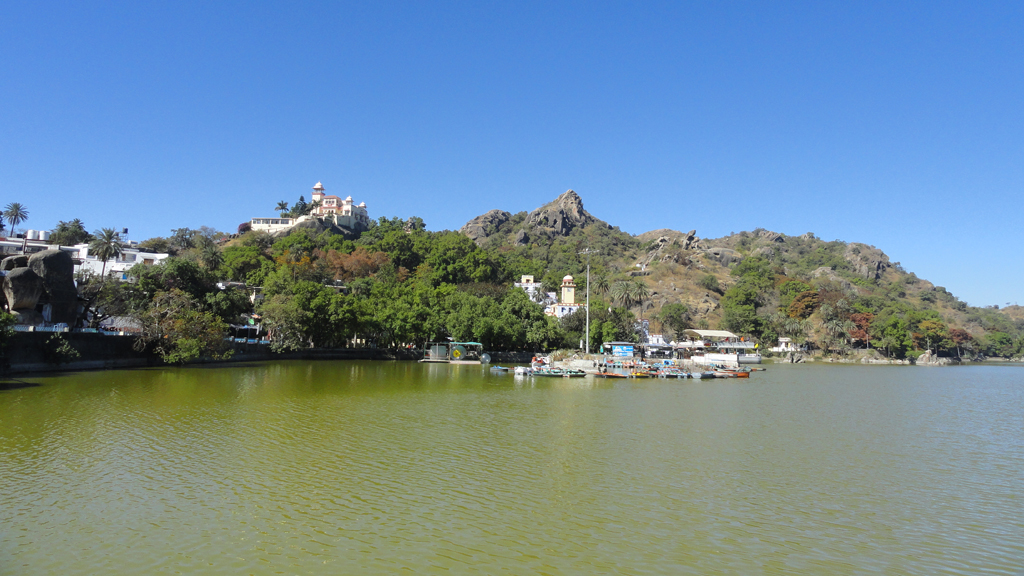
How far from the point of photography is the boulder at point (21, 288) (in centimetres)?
3916

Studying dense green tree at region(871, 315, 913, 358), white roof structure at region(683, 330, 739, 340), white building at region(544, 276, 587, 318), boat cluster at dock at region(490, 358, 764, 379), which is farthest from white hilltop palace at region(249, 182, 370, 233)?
dense green tree at region(871, 315, 913, 358)

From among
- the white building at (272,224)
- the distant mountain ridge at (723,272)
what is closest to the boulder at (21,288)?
the white building at (272,224)

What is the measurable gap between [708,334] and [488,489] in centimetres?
8070

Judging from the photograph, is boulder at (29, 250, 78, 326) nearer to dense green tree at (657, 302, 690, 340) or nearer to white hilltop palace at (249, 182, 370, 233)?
white hilltop palace at (249, 182, 370, 233)

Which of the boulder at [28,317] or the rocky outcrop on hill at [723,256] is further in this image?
the rocky outcrop on hill at [723,256]

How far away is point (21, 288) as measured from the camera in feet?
129

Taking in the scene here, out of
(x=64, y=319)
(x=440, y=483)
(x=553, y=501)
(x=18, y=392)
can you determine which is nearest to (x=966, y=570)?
(x=553, y=501)

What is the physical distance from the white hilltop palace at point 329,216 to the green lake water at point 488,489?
315 feet

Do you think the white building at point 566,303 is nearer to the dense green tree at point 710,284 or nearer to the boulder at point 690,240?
the dense green tree at point 710,284

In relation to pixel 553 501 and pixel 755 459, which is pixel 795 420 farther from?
pixel 553 501

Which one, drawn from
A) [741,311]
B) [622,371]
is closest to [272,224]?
[622,371]

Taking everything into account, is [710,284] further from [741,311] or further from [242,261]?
[242,261]

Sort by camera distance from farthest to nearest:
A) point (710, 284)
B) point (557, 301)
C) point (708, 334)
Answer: point (710, 284) < point (557, 301) < point (708, 334)

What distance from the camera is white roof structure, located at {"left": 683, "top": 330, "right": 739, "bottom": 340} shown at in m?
89.3
